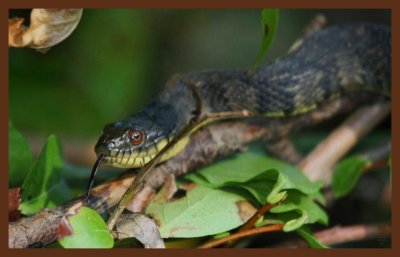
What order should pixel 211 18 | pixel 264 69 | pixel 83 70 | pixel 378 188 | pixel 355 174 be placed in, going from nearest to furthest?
pixel 355 174 → pixel 264 69 → pixel 378 188 → pixel 83 70 → pixel 211 18

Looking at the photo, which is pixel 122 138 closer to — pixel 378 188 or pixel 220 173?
pixel 220 173

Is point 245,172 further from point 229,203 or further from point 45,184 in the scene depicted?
point 45,184

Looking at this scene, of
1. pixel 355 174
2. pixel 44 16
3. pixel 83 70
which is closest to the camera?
pixel 44 16

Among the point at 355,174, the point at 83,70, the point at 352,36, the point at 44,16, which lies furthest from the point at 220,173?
the point at 83,70

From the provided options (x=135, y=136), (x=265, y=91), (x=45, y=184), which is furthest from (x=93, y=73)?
(x=45, y=184)

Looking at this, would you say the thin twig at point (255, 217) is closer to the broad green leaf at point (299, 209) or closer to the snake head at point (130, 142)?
the broad green leaf at point (299, 209)

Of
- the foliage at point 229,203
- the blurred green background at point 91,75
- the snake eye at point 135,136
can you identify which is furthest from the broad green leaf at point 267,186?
the blurred green background at point 91,75

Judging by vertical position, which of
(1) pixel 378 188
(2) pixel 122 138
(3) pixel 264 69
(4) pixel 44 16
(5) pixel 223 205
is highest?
(4) pixel 44 16
